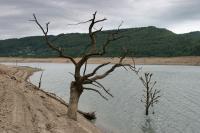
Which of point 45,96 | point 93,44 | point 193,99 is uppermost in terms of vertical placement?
point 93,44

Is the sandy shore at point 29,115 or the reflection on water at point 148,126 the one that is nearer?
the sandy shore at point 29,115

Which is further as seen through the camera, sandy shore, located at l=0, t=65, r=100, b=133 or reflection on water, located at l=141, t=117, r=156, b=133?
reflection on water, located at l=141, t=117, r=156, b=133

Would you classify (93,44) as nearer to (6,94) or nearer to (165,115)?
(6,94)

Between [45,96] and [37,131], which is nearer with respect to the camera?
[37,131]

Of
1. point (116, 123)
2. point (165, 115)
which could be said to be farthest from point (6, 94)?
point (165, 115)

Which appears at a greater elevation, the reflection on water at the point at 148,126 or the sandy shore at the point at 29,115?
the sandy shore at the point at 29,115

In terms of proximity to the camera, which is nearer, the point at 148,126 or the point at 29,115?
the point at 29,115

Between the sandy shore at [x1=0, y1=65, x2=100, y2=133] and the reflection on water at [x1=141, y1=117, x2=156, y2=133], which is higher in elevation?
the sandy shore at [x1=0, y1=65, x2=100, y2=133]

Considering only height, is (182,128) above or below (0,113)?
below

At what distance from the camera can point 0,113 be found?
2000 cm

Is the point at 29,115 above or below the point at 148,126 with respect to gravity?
above

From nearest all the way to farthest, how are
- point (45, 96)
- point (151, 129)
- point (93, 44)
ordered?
point (93, 44), point (45, 96), point (151, 129)

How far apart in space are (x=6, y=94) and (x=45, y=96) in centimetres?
620

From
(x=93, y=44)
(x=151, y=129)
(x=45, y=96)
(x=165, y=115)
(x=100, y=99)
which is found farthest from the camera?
(x=100, y=99)
